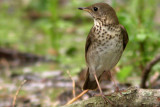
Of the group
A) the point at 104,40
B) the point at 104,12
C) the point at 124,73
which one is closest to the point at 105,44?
the point at 104,40

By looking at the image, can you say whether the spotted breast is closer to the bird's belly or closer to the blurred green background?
the bird's belly

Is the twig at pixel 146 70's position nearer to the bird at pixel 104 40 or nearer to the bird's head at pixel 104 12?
the bird at pixel 104 40

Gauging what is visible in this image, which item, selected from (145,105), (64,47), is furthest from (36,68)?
(145,105)

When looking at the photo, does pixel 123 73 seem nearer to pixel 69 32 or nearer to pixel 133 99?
pixel 133 99

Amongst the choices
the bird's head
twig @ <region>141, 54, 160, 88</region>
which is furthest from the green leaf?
the bird's head

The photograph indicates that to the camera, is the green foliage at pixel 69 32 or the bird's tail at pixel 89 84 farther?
the green foliage at pixel 69 32

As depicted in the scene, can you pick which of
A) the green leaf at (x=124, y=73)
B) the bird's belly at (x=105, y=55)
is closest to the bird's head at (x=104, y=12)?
the bird's belly at (x=105, y=55)

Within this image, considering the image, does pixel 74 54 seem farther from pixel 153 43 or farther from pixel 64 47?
pixel 153 43
